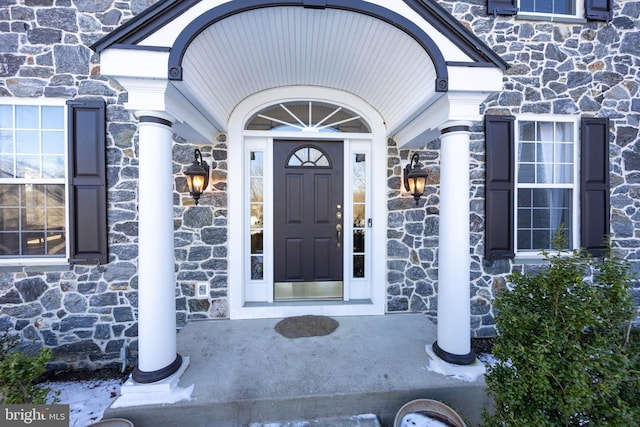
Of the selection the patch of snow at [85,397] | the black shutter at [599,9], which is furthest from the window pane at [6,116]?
the black shutter at [599,9]

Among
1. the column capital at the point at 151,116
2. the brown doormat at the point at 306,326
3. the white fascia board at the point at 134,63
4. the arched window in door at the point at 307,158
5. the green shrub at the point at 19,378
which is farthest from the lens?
the arched window in door at the point at 307,158

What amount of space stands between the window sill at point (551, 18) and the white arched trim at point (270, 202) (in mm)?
2047

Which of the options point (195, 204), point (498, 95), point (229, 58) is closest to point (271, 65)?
point (229, 58)

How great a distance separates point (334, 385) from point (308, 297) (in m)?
1.39

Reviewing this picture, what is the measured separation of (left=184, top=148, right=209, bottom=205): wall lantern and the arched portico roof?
0.48 m

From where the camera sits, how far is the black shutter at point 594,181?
3.32 meters

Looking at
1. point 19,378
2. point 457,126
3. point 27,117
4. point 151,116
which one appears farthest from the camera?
point 27,117

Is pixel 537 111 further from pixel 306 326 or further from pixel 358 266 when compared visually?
pixel 306 326

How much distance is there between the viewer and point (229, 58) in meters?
2.49

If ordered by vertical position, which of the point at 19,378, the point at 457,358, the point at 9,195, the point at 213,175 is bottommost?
the point at 457,358

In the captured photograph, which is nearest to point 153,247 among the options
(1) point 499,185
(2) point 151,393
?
(2) point 151,393

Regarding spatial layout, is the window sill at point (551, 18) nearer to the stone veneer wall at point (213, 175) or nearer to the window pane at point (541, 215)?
the stone veneer wall at point (213, 175)

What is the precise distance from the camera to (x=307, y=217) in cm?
343

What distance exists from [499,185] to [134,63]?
12.2ft
